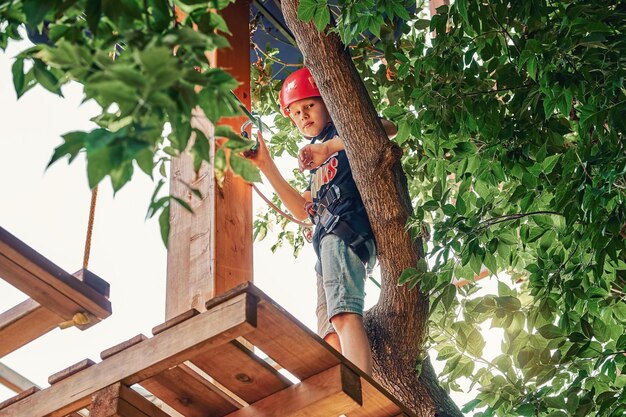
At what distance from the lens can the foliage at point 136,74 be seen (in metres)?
1.44

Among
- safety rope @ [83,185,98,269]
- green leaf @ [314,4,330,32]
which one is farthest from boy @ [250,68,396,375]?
safety rope @ [83,185,98,269]

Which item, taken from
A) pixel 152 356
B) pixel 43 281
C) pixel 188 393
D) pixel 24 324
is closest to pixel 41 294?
pixel 43 281

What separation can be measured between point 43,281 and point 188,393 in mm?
547

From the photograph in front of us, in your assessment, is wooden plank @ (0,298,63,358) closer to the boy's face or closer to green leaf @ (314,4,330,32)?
green leaf @ (314,4,330,32)

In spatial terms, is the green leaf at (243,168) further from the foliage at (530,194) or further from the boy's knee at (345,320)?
the boy's knee at (345,320)

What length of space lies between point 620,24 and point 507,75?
0.45 meters

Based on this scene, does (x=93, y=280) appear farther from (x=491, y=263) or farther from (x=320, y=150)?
(x=320, y=150)

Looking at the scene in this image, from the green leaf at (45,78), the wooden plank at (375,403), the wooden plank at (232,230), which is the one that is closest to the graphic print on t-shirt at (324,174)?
the wooden plank at (232,230)

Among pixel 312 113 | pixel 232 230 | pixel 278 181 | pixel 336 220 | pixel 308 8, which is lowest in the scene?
pixel 232 230

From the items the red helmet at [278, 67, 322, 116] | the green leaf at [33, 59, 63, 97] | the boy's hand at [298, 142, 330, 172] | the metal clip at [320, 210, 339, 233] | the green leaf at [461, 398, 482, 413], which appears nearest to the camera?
the green leaf at [33, 59, 63, 97]

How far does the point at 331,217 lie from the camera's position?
3969 millimetres

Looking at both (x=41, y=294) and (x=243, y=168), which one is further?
(x=41, y=294)

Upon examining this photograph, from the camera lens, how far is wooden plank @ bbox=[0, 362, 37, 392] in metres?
6.04

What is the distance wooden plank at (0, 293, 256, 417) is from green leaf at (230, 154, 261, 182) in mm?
648
